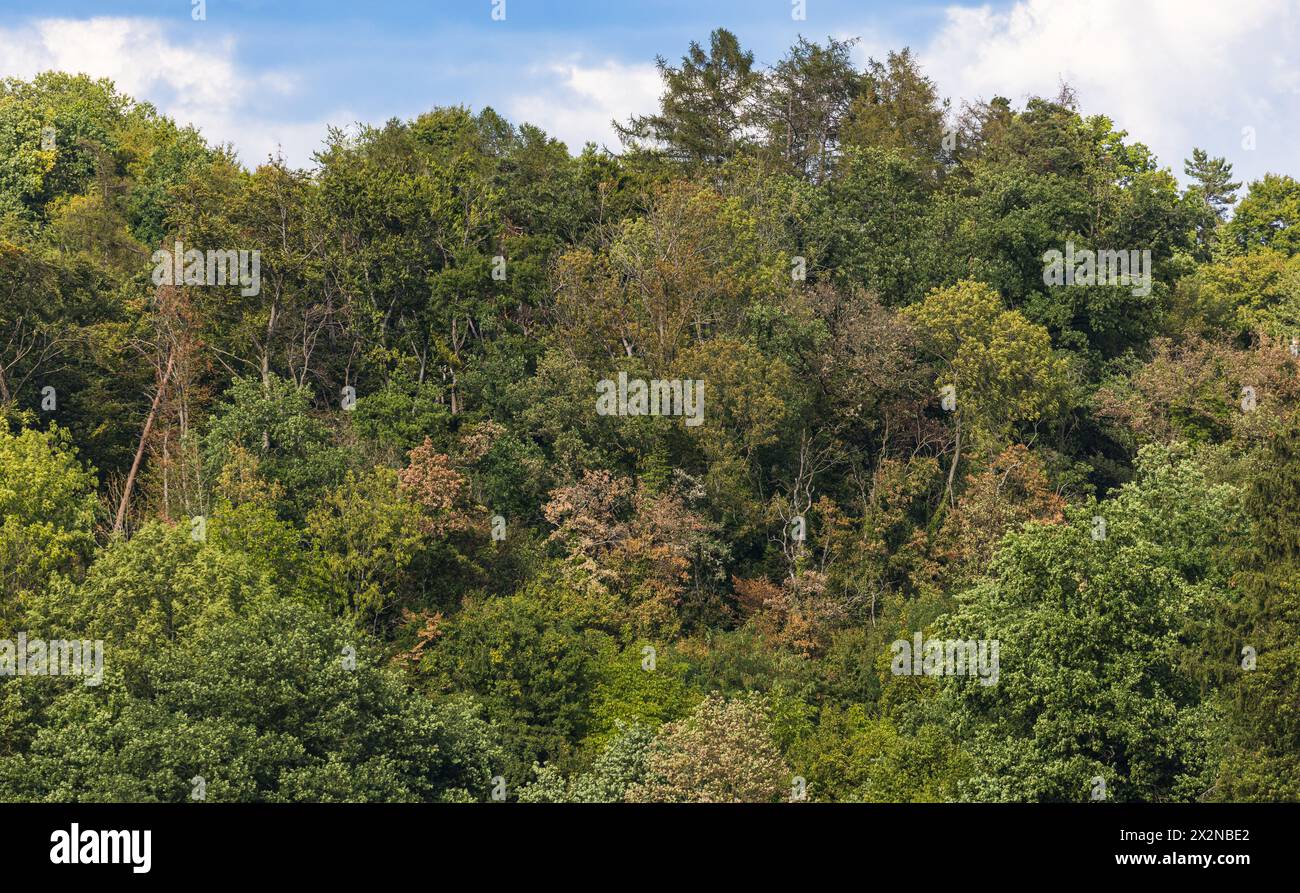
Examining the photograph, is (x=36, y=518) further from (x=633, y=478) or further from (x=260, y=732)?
(x=633, y=478)

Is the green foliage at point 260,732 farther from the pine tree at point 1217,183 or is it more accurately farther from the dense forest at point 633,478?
the pine tree at point 1217,183

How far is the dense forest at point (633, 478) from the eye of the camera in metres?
44.9

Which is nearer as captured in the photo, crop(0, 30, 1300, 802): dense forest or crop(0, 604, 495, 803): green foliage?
crop(0, 604, 495, 803): green foliage

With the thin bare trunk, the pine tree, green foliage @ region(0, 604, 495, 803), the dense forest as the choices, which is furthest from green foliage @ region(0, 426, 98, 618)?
the pine tree

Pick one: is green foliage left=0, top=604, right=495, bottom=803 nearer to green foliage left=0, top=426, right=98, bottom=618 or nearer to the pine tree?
green foliage left=0, top=426, right=98, bottom=618

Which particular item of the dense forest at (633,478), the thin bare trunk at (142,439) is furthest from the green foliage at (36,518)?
the thin bare trunk at (142,439)

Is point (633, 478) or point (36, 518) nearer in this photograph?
point (36, 518)

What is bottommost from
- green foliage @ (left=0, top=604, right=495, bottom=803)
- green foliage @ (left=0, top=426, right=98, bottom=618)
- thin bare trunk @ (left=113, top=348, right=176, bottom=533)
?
green foliage @ (left=0, top=604, right=495, bottom=803)

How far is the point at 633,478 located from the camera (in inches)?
2520

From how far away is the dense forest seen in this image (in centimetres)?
4488

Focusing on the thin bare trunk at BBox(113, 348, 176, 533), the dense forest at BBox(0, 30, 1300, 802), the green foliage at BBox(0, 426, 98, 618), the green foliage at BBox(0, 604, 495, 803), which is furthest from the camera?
the thin bare trunk at BBox(113, 348, 176, 533)

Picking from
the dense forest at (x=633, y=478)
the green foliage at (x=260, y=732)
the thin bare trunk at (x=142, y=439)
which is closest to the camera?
the green foliage at (x=260, y=732)

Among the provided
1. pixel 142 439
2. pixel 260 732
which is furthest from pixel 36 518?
pixel 260 732

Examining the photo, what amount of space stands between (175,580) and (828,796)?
18324 millimetres
